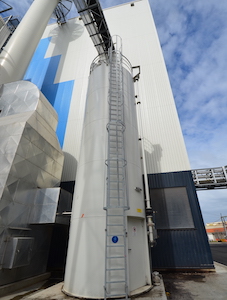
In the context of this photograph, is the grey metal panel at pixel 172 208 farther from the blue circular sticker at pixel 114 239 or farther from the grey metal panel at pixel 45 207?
the grey metal panel at pixel 45 207

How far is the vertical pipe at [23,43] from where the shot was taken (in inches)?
469

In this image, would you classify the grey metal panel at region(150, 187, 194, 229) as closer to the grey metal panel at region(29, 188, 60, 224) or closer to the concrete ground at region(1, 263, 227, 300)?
the concrete ground at region(1, 263, 227, 300)

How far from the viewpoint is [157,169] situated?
10.3 m

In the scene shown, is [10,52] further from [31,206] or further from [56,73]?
[31,206]

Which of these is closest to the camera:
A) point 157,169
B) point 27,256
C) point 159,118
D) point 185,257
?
point 27,256

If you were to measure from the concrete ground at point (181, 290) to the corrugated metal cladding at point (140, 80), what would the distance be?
5.35 metres

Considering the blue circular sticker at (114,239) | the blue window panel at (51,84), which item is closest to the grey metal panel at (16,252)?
the blue circular sticker at (114,239)

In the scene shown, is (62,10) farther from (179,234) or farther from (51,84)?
(179,234)

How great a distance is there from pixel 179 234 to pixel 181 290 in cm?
329

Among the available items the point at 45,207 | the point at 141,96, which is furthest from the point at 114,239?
the point at 141,96

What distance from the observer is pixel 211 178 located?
1461 cm

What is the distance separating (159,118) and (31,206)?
9883 mm

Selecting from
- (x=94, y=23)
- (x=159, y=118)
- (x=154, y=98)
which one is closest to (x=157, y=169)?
(x=159, y=118)

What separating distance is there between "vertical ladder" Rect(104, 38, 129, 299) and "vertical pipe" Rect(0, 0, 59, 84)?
909 centimetres
